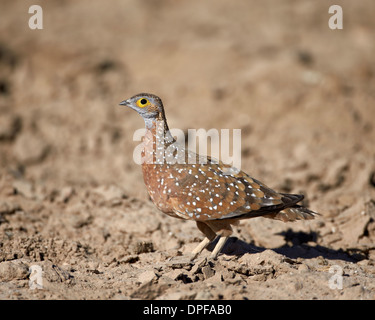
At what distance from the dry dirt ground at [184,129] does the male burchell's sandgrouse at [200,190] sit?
2.02 ft

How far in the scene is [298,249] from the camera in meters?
8.33

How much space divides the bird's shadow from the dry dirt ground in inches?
1.4

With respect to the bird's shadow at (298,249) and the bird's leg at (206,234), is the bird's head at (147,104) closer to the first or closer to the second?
the bird's leg at (206,234)

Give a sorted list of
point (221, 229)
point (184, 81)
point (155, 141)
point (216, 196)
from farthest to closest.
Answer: point (184, 81) → point (155, 141) → point (221, 229) → point (216, 196)

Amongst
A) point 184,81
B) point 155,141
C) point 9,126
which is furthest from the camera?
point 184,81

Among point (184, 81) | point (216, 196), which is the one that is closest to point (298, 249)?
point (216, 196)

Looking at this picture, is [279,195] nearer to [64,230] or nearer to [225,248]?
[225,248]

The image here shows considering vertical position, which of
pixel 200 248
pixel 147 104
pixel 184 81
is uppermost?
pixel 184 81

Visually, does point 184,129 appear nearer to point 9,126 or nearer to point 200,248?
point 9,126

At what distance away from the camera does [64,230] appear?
364 inches

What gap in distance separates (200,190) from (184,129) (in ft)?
26.0

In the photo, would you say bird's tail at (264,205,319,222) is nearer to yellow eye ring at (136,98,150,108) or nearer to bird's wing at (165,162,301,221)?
bird's wing at (165,162,301,221)

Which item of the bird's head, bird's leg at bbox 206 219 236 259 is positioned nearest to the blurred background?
the bird's head

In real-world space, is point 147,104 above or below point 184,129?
above
